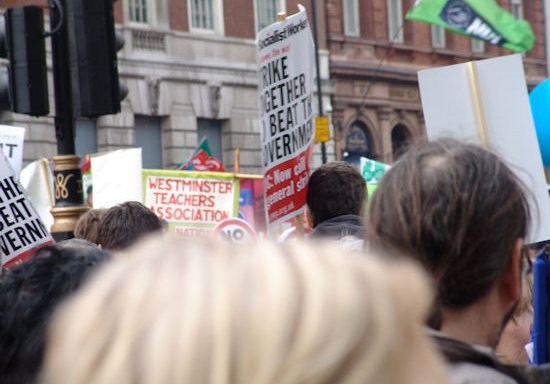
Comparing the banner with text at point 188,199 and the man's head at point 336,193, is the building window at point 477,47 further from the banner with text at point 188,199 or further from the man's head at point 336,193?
the man's head at point 336,193

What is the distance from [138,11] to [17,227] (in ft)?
73.1

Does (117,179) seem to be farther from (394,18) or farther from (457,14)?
(394,18)

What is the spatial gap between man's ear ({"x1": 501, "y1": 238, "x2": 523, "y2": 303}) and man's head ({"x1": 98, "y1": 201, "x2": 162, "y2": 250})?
3.33 metres

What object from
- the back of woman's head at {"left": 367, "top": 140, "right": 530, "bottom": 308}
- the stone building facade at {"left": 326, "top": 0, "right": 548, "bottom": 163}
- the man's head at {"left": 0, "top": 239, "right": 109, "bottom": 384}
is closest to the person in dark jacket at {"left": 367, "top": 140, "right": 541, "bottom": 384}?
the back of woman's head at {"left": 367, "top": 140, "right": 530, "bottom": 308}

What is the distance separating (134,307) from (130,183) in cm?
1031

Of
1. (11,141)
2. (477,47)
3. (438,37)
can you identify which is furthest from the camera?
(477,47)

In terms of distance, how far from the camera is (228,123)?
29406mm

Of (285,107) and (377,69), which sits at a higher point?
(377,69)

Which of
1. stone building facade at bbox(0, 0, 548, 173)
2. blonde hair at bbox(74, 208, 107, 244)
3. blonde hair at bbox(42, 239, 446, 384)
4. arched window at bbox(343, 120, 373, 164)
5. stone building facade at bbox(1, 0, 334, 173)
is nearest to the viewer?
blonde hair at bbox(42, 239, 446, 384)

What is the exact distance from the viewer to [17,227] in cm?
602

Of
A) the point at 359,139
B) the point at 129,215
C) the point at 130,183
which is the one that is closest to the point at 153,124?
the point at 359,139

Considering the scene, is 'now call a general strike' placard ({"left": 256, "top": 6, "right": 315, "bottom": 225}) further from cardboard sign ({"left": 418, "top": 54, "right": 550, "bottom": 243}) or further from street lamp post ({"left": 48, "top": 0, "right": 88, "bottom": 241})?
cardboard sign ({"left": 418, "top": 54, "right": 550, "bottom": 243})

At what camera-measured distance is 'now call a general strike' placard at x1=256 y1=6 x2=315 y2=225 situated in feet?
23.4

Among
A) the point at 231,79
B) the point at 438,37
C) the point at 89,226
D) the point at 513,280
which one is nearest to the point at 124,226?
the point at 89,226
